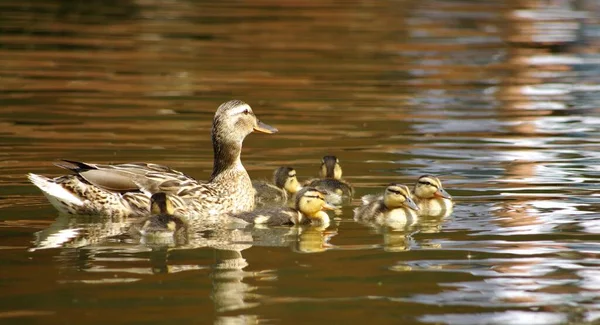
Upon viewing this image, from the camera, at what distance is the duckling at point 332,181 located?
10117 millimetres

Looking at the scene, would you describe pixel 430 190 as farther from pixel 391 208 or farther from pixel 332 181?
pixel 332 181

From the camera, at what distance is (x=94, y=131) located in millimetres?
13211

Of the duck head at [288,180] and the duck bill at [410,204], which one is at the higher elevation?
the duck head at [288,180]

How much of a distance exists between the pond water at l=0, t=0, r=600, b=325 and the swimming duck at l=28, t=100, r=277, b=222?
17 cm

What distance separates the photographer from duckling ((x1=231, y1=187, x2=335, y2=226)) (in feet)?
29.9

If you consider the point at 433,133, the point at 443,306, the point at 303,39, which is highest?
the point at 303,39

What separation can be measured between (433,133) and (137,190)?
460 cm

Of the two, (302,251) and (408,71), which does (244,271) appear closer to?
(302,251)

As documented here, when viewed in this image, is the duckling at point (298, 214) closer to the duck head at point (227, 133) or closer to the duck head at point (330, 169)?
the duck head at point (227, 133)

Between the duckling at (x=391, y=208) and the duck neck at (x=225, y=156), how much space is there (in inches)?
40.0

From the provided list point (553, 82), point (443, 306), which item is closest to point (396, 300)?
point (443, 306)

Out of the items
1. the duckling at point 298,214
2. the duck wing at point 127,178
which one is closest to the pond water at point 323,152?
the duckling at point 298,214

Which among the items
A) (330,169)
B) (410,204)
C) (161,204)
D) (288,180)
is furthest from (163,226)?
(330,169)

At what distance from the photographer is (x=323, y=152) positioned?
1234 centimetres
